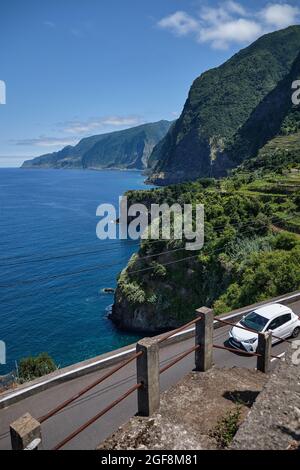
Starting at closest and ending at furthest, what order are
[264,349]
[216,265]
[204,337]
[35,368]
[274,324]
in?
[204,337] < [264,349] < [274,324] < [35,368] < [216,265]

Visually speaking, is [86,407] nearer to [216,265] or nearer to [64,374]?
[64,374]

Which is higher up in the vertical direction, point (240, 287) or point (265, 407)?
point (265, 407)

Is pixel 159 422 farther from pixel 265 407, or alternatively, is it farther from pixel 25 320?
pixel 25 320

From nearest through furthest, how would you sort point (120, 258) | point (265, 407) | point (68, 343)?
point (265, 407)
point (68, 343)
point (120, 258)

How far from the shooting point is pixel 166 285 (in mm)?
37188

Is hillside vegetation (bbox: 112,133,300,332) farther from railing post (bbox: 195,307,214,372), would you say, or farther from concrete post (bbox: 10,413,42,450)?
concrete post (bbox: 10,413,42,450)

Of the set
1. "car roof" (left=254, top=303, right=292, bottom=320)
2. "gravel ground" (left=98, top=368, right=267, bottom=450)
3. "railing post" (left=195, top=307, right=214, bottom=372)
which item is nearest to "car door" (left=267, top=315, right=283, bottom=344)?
"car roof" (left=254, top=303, right=292, bottom=320)

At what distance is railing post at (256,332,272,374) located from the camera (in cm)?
976

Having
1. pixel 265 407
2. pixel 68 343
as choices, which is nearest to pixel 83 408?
pixel 265 407

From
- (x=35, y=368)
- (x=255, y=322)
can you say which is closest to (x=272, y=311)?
(x=255, y=322)

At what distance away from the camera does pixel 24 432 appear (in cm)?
525

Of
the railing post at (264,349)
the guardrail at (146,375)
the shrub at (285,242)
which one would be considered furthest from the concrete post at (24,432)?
the shrub at (285,242)

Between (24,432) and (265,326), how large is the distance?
1069 centimetres
